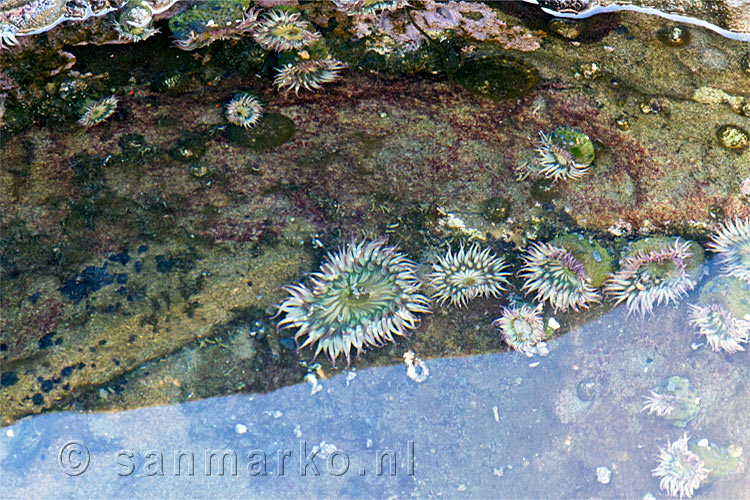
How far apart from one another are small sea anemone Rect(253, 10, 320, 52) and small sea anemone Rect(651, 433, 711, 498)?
182 inches

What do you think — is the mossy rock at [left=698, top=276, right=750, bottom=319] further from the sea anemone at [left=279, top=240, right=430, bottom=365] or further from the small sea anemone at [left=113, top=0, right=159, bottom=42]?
the small sea anemone at [left=113, top=0, right=159, bottom=42]

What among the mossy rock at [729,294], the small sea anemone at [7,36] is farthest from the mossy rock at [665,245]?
the small sea anemone at [7,36]

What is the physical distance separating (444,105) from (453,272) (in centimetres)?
168

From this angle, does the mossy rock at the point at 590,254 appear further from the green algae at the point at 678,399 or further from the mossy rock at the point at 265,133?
the mossy rock at the point at 265,133

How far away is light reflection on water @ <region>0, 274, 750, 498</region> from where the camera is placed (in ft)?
12.2

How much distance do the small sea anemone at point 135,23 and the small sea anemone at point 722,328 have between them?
556 centimetres

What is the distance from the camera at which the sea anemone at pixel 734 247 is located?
173 inches

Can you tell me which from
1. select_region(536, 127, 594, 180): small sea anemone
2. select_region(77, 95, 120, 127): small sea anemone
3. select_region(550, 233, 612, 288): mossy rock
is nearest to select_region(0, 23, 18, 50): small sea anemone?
select_region(77, 95, 120, 127): small sea anemone

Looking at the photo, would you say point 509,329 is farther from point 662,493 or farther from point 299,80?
point 299,80

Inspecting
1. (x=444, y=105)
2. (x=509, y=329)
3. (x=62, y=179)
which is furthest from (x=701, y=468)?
(x=62, y=179)

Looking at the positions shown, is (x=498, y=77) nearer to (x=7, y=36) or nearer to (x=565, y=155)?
(x=565, y=155)

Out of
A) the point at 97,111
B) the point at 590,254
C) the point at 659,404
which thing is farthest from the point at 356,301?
the point at 97,111

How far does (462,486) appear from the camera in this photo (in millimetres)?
3840

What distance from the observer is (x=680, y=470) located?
3.88 metres
